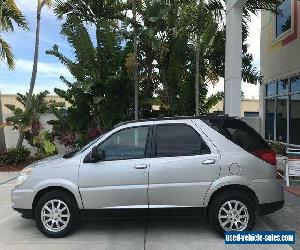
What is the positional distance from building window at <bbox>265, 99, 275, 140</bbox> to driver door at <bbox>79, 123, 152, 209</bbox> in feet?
43.1

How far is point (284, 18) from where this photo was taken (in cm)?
1748

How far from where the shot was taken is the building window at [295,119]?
15.8m

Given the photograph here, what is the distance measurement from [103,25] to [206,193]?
9741 millimetres

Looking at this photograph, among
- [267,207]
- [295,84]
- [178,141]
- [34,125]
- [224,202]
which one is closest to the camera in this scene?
[224,202]

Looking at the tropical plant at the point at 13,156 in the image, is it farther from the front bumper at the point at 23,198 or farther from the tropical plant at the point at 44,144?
the front bumper at the point at 23,198

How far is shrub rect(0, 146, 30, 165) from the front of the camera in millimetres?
15430

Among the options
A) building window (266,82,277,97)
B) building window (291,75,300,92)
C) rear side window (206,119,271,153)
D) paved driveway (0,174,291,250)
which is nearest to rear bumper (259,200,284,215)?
paved driveway (0,174,291,250)

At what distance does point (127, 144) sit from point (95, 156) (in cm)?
51

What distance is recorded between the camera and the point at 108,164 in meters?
6.80

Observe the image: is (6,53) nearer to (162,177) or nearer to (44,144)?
(44,144)

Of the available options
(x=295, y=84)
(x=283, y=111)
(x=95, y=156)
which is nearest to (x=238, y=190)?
(x=95, y=156)

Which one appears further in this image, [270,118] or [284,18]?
[270,118]

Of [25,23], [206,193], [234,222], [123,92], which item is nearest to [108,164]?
[206,193]

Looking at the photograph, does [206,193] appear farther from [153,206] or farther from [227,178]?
[153,206]
